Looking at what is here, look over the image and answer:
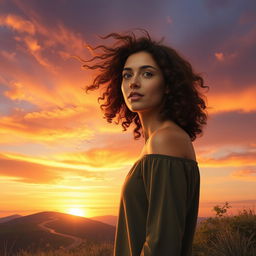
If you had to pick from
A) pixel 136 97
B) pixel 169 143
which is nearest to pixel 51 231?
pixel 136 97

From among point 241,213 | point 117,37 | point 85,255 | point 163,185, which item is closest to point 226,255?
point 241,213

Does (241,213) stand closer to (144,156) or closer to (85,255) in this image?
(85,255)

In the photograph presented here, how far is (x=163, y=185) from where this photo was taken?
105 inches

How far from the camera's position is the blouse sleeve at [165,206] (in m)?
2.60

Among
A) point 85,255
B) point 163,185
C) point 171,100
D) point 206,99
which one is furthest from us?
point 85,255

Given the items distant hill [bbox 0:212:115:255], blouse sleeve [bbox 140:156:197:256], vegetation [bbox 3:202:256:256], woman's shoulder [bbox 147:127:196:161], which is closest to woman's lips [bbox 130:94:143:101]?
woman's shoulder [bbox 147:127:196:161]

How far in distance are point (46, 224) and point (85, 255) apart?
1509 centimetres

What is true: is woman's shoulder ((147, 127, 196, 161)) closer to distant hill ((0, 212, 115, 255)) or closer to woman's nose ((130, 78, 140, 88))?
woman's nose ((130, 78, 140, 88))

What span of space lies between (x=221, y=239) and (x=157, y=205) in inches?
220

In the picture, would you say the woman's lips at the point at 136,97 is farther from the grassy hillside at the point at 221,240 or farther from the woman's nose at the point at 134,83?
the grassy hillside at the point at 221,240

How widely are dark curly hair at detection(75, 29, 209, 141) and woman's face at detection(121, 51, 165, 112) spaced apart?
7 centimetres


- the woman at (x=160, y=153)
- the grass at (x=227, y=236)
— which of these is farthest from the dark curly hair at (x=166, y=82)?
the grass at (x=227, y=236)

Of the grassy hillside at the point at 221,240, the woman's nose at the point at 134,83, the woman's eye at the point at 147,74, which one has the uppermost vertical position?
the woman's eye at the point at 147,74

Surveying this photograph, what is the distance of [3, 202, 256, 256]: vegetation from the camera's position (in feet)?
24.9
